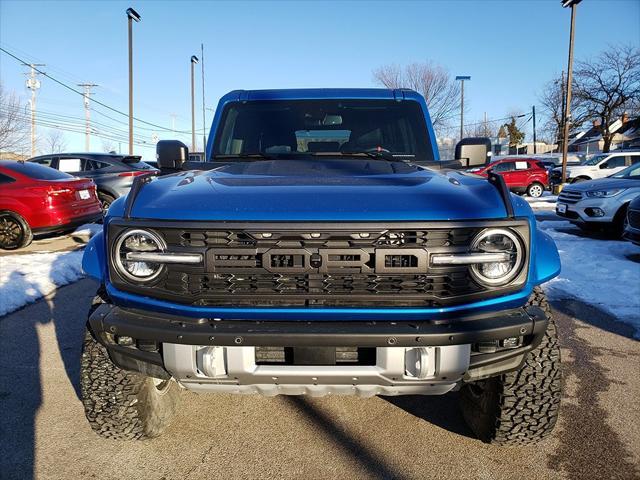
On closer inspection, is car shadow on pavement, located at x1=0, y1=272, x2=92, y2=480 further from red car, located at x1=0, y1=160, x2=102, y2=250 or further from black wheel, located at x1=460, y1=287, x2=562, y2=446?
red car, located at x1=0, y1=160, x2=102, y2=250

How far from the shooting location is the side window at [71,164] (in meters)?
11.4

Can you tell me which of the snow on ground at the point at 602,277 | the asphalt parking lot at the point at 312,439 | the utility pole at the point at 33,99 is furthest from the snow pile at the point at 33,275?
the utility pole at the point at 33,99

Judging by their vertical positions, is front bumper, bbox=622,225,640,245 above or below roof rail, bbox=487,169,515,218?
below

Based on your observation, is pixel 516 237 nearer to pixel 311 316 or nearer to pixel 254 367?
pixel 311 316

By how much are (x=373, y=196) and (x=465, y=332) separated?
2.22 feet

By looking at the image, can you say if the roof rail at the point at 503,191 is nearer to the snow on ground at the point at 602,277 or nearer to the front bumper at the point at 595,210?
the snow on ground at the point at 602,277

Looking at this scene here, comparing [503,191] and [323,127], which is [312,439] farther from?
[323,127]

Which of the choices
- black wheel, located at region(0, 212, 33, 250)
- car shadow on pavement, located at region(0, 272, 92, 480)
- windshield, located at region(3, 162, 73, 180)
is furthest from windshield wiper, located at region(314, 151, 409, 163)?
windshield, located at region(3, 162, 73, 180)

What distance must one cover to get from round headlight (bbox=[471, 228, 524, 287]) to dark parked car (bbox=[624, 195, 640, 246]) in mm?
5406

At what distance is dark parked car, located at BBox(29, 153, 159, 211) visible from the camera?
37.3ft

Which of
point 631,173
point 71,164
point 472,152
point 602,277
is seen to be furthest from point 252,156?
point 71,164

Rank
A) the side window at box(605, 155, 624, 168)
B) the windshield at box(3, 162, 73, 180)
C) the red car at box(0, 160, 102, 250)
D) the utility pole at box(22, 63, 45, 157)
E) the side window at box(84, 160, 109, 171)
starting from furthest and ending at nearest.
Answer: the utility pole at box(22, 63, 45, 157), the side window at box(605, 155, 624, 168), the side window at box(84, 160, 109, 171), the windshield at box(3, 162, 73, 180), the red car at box(0, 160, 102, 250)

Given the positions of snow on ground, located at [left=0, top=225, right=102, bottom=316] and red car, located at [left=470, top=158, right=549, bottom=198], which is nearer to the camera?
snow on ground, located at [left=0, top=225, right=102, bottom=316]

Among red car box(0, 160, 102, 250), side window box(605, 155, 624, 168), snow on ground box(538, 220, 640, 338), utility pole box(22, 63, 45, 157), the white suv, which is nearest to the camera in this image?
snow on ground box(538, 220, 640, 338)
